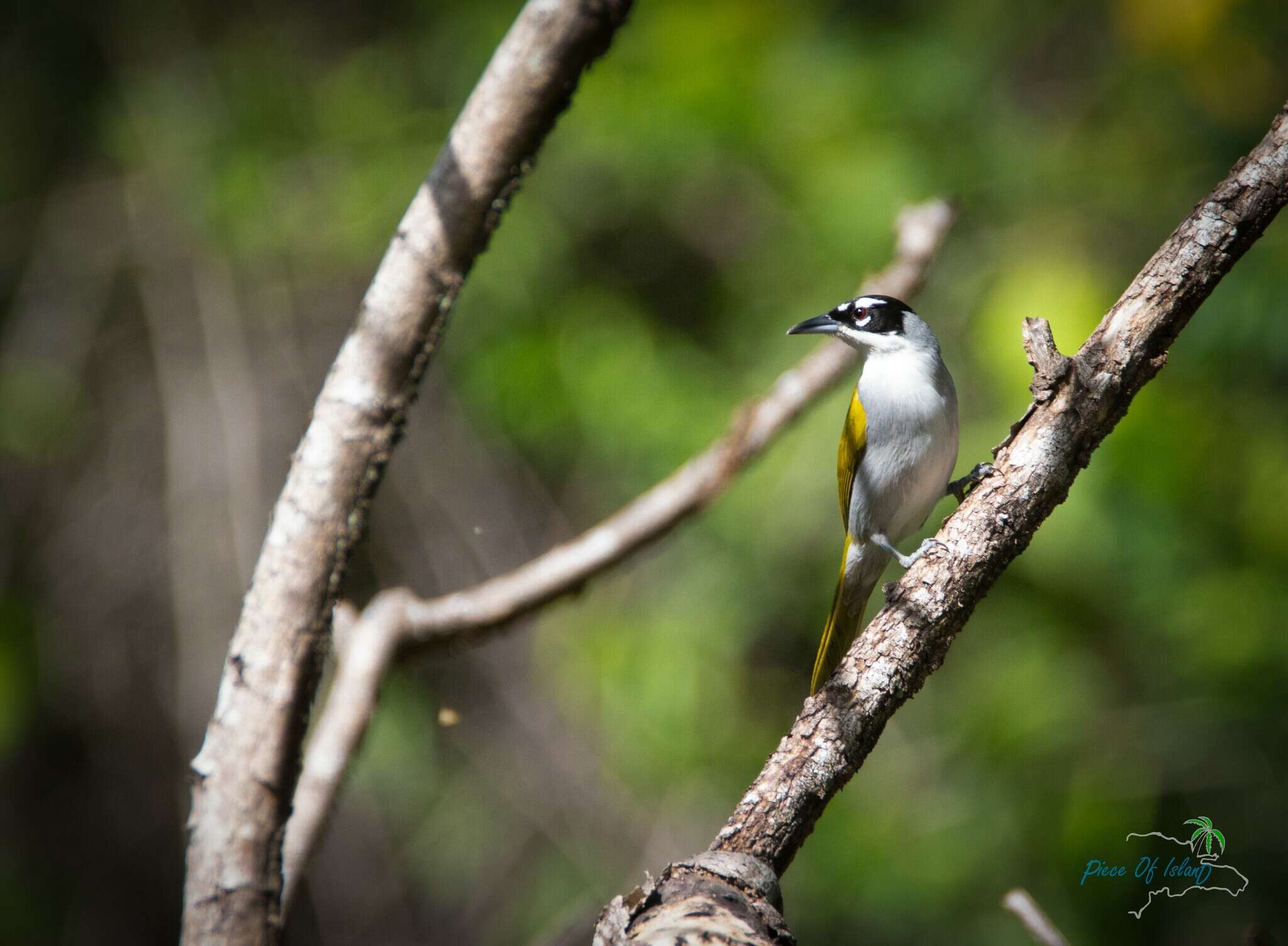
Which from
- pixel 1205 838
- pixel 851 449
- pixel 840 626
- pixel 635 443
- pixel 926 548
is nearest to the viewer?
pixel 926 548

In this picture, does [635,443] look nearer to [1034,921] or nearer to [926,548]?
[926,548]

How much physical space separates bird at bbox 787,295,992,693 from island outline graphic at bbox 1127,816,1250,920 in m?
1.63

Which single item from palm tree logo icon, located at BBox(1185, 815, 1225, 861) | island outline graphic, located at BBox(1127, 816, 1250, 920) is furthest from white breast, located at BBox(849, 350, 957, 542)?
palm tree logo icon, located at BBox(1185, 815, 1225, 861)

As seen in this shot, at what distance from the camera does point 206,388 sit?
4484 mm

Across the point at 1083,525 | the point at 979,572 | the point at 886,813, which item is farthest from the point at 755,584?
the point at 979,572

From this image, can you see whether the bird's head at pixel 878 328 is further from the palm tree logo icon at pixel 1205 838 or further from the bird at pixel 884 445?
the palm tree logo icon at pixel 1205 838

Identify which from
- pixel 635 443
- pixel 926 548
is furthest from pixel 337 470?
pixel 635 443

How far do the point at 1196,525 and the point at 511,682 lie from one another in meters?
2.95

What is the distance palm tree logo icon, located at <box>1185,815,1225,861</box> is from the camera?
11.5ft

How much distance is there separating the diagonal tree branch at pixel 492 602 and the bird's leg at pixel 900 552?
0.42 meters

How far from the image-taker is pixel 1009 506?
154 cm

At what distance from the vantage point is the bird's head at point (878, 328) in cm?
288

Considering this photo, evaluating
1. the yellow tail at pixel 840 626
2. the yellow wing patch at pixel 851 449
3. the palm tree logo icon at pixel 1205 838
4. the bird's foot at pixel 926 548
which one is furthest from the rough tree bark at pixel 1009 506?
the palm tree logo icon at pixel 1205 838

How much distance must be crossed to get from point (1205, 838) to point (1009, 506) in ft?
9.00
